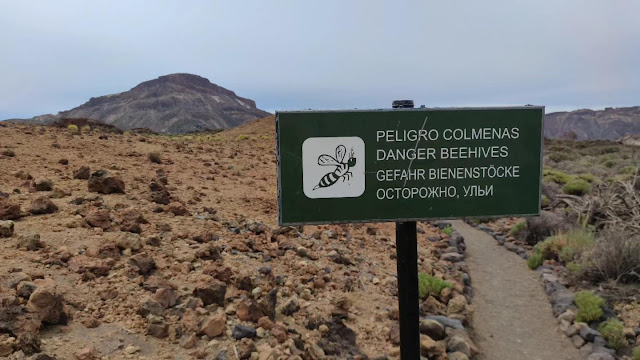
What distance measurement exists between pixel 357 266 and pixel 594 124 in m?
176

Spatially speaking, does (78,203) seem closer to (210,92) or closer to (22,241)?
(22,241)

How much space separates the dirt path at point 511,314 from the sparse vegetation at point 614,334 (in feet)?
1.63

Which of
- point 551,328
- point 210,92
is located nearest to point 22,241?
point 551,328

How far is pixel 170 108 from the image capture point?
387ft

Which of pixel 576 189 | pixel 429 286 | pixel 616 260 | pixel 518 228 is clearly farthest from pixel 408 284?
pixel 576 189

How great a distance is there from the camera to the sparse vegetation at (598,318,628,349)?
6.34 m

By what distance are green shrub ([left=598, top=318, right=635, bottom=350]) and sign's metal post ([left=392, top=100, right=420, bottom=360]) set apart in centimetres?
472

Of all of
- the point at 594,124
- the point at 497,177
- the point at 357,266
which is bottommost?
the point at 357,266

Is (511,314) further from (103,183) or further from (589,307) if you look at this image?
(103,183)

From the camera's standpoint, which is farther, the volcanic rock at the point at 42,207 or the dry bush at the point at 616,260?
the dry bush at the point at 616,260

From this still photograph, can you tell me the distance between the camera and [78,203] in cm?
639

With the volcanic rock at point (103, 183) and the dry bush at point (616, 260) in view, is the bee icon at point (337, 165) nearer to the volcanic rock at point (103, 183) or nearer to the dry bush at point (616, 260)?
the volcanic rock at point (103, 183)

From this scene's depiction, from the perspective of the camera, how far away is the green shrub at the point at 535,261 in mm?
10344

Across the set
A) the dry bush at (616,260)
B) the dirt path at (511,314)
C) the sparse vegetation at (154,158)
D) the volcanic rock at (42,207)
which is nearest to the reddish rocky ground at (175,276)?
the volcanic rock at (42,207)
